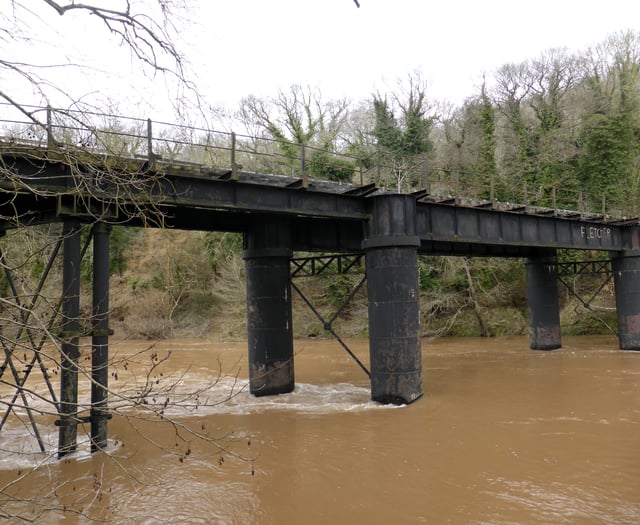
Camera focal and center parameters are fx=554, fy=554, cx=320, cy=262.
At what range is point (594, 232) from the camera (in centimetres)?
2386

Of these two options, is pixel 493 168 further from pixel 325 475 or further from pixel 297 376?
pixel 325 475

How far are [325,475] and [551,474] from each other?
3.75 meters

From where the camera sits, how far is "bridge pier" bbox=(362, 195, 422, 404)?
1441cm

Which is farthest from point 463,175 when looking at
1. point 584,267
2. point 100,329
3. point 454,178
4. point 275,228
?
point 100,329

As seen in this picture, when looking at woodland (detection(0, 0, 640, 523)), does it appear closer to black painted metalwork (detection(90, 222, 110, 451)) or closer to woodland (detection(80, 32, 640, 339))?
woodland (detection(80, 32, 640, 339))

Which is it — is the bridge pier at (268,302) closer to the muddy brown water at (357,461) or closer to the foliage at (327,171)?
the muddy brown water at (357,461)

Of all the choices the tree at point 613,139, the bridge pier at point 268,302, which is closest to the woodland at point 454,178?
the tree at point 613,139

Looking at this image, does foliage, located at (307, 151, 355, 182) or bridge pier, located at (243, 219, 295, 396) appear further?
foliage, located at (307, 151, 355, 182)

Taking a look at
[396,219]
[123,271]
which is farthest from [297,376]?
[123,271]

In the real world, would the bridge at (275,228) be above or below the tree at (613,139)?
below

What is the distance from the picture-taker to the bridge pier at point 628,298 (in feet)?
81.6

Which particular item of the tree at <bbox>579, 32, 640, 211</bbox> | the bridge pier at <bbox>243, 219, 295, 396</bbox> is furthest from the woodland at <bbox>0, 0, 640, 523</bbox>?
the bridge pier at <bbox>243, 219, 295, 396</bbox>

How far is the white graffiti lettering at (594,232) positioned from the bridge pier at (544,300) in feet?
8.25

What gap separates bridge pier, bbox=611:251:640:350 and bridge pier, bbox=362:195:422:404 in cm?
1498
